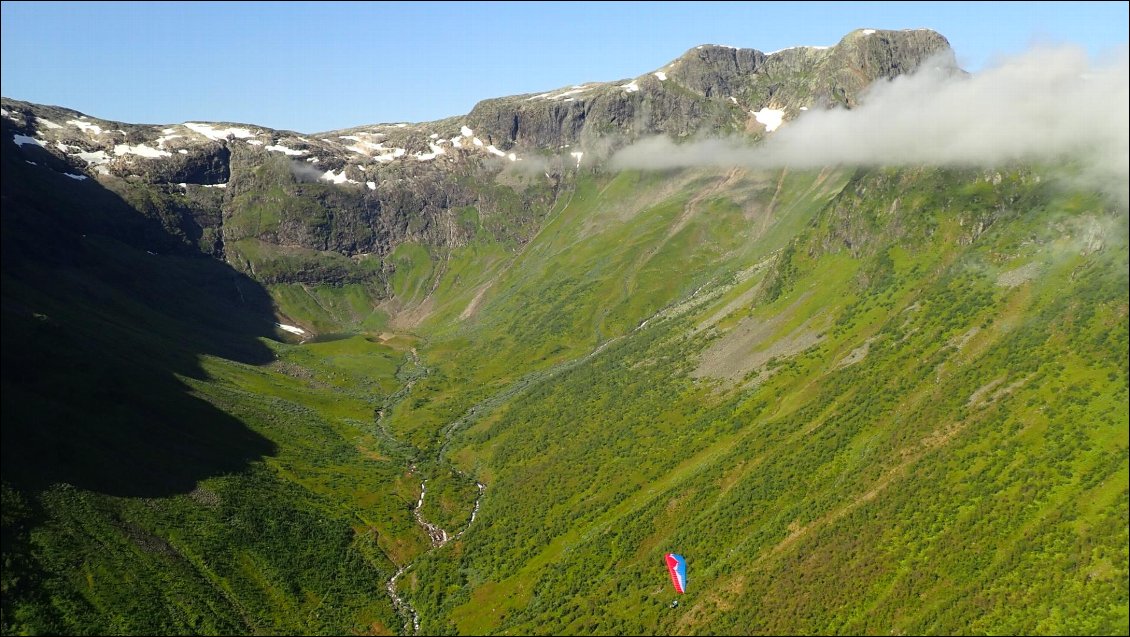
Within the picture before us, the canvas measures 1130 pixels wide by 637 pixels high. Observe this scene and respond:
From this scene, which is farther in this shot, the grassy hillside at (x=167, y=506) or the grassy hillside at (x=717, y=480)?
the grassy hillside at (x=167, y=506)

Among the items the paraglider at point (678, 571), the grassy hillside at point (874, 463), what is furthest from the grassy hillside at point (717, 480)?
the paraglider at point (678, 571)

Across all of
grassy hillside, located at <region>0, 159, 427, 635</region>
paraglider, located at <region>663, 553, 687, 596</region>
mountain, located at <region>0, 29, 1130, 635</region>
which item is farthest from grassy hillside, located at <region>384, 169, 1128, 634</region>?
grassy hillside, located at <region>0, 159, 427, 635</region>

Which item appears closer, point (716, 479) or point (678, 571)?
point (678, 571)

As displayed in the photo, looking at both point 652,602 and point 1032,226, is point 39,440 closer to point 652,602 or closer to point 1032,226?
point 652,602

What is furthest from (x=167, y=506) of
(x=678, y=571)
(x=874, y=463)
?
(x=874, y=463)

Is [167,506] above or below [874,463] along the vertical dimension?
above

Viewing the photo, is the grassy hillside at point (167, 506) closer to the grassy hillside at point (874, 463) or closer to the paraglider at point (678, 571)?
the grassy hillside at point (874, 463)

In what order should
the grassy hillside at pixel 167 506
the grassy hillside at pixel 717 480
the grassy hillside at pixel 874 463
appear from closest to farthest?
the grassy hillside at pixel 874 463, the grassy hillside at pixel 717 480, the grassy hillside at pixel 167 506

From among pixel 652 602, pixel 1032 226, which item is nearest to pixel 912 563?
pixel 652 602

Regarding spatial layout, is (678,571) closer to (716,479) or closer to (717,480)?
(717,480)
